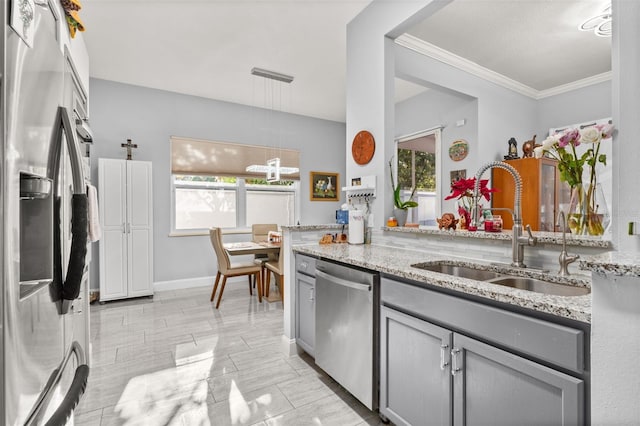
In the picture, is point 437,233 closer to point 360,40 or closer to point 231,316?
point 360,40

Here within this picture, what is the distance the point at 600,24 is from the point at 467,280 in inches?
124

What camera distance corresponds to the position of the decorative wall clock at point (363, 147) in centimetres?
274

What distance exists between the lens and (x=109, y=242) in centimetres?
402

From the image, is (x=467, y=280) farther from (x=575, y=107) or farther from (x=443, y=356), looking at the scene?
(x=575, y=107)

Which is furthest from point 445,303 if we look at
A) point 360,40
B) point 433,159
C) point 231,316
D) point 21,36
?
point 433,159

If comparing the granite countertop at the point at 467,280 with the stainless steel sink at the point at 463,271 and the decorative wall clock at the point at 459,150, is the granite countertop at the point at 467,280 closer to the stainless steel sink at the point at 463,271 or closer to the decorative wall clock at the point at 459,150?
the stainless steel sink at the point at 463,271

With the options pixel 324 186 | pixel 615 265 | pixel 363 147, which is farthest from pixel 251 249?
pixel 615 265

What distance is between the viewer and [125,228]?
4105 mm

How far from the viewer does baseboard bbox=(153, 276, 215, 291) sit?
4.67 m

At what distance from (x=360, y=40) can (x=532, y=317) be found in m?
2.68

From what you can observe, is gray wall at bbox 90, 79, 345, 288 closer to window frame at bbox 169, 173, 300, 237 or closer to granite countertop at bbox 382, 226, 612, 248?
window frame at bbox 169, 173, 300, 237

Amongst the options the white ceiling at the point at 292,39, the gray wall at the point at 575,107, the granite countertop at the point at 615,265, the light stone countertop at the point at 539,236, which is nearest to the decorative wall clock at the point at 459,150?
the white ceiling at the point at 292,39

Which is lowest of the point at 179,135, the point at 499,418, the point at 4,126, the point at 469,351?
the point at 499,418

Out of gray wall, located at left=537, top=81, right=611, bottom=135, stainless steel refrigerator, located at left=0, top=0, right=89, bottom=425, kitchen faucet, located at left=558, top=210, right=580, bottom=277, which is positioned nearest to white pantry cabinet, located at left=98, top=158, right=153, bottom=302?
stainless steel refrigerator, located at left=0, top=0, right=89, bottom=425
